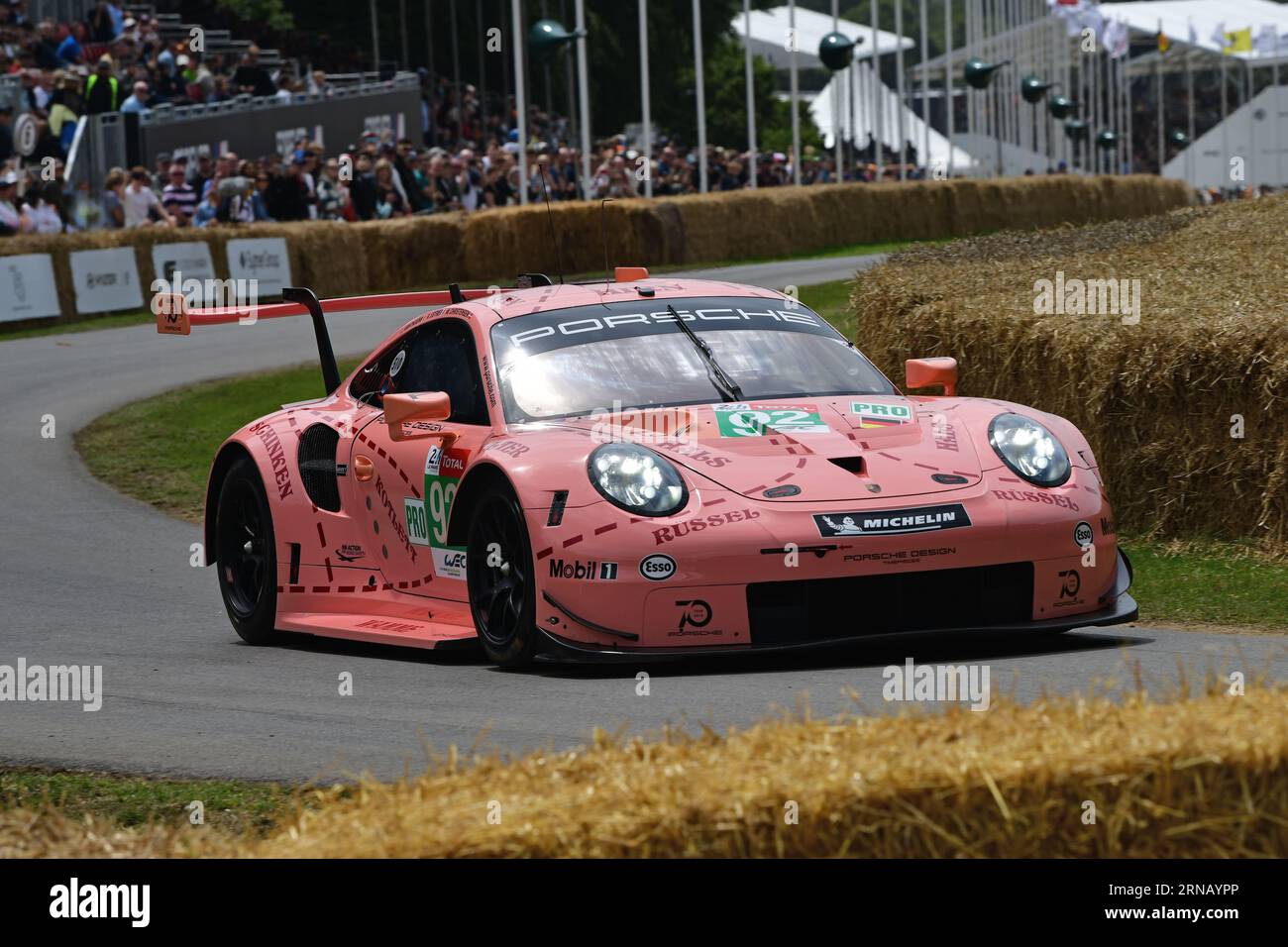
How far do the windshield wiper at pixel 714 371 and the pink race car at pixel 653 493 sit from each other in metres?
0.01

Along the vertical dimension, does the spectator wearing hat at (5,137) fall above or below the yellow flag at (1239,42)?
above

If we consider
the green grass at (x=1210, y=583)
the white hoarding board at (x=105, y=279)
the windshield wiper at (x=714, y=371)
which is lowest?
the white hoarding board at (x=105, y=279)

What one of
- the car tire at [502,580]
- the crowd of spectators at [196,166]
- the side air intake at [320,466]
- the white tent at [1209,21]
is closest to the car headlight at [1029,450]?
the car tire at [502,580]

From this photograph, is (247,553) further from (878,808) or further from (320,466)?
(878,808)

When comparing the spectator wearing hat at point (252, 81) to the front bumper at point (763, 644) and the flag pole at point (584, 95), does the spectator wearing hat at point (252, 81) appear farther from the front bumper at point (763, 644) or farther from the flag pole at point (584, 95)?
the front bumper at point (763, 644)

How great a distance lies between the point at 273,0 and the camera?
229 feet

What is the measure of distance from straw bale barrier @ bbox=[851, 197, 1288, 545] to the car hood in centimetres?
281

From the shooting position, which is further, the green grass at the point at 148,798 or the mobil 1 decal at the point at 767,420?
the mobil 1 decal at the point at 767,420

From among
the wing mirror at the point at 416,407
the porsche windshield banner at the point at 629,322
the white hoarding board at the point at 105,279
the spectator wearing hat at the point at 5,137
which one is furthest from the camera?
the spectator wearing hat at the point at 5,137

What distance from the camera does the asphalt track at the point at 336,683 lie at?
5.98 m

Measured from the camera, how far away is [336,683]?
7.38m

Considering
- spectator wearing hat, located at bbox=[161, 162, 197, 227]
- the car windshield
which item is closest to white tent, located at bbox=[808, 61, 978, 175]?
spectator wearing hat, located at bbox=[161, 162, 197, 227]

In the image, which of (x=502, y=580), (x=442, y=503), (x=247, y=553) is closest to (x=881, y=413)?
(x=502, y=580)

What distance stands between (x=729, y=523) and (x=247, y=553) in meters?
3.15
